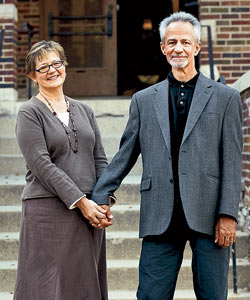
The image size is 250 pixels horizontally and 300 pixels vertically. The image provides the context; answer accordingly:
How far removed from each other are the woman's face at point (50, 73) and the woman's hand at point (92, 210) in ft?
2.23

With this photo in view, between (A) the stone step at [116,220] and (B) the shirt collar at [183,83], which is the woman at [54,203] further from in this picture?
(A) the stone step at [116,220]

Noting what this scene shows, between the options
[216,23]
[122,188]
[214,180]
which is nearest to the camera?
[214,180]

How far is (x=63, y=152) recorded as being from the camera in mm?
2891

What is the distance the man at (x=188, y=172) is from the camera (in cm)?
262

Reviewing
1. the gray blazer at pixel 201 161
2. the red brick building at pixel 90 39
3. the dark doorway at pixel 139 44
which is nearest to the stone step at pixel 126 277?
the gray blazer at pixel 201 161

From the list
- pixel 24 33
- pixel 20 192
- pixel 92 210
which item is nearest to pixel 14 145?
pixel 20 192

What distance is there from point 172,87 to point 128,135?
1.16ft

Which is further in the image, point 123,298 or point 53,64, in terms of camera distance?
point 123,298

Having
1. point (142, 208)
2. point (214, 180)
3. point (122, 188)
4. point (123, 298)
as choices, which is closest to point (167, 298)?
point (142, 208)

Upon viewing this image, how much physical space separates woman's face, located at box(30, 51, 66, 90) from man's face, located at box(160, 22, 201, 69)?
66cm

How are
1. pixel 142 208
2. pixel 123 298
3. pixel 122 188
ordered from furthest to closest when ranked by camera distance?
1. pixel 122 188
2. pixel 123 298
3. pixel 142 208

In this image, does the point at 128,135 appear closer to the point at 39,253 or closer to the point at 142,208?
the point at 142,208

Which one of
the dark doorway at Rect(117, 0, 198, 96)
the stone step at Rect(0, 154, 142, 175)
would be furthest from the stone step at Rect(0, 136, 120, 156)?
the dark doorway at Rect(117, 0, 198, 96)

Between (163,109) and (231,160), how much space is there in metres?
→ 0.44
